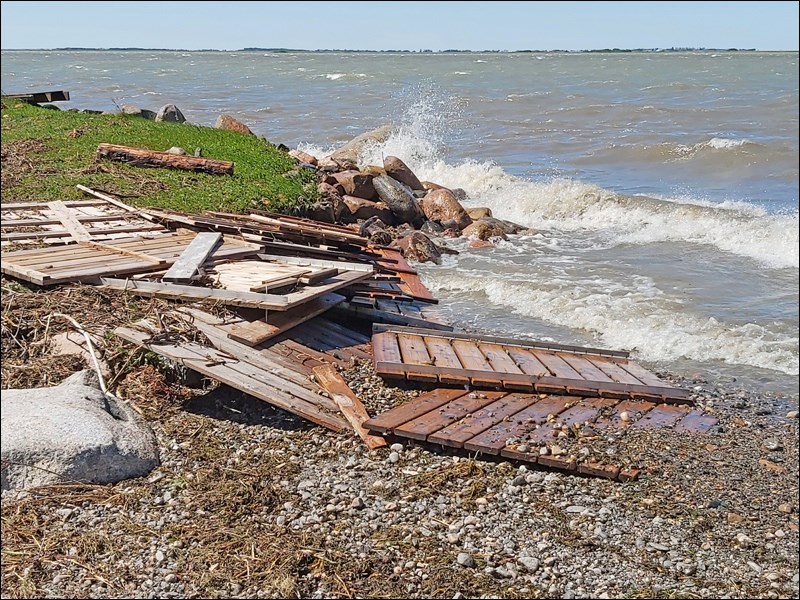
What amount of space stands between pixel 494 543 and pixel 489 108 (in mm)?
35934

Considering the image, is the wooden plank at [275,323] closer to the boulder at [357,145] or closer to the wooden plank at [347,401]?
the wooden plank at [347,401]

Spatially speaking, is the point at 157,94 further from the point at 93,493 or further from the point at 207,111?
the point at 93,493

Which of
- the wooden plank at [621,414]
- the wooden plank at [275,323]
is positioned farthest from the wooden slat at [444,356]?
the wooden plank at [621,414]

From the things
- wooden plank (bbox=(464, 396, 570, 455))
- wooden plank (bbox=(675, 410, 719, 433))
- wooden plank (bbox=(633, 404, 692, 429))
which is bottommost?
wooden plank (bbox=(675, 410, 719, 433))

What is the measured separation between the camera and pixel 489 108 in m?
39.4

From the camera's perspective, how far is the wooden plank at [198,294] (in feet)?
25.3

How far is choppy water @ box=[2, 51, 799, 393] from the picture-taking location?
11422 mm

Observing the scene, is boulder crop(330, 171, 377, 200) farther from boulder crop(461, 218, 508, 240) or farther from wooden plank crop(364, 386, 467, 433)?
wooden plank crop(364, 386, 467, 433)

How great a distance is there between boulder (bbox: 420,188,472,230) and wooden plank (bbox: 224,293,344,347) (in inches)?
350

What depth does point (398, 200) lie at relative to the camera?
1706 centimetres

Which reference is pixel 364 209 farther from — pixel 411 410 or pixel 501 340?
pixel 411 410

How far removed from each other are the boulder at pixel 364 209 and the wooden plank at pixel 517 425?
30.2 feet

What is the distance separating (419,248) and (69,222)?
6807mm

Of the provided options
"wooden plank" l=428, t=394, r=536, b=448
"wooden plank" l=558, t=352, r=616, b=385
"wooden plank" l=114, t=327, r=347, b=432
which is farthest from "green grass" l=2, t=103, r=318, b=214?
"wooden plank" l=428, t=394, r=536, b=448
